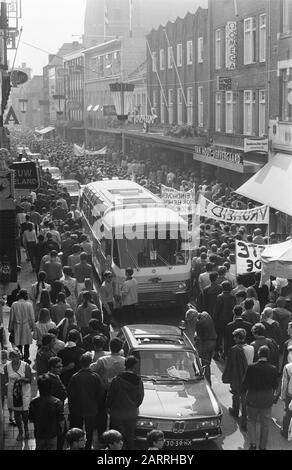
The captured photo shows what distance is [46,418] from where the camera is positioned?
936 cm

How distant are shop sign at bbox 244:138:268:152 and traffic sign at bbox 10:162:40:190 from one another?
1656 centimetres

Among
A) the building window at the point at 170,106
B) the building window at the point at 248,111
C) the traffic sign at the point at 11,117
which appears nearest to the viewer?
the building window at the point at 248,111

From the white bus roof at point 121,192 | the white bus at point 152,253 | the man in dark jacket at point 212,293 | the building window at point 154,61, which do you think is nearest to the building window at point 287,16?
the white bus roof at point 121,192

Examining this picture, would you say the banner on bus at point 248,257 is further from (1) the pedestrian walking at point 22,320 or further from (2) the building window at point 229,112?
(2) the building window at point 229,112

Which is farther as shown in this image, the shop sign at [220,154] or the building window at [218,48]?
the building window at [218,48]

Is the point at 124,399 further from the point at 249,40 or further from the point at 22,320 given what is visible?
the point at 249,40

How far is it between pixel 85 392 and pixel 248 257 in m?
6.75

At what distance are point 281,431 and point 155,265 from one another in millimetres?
7260

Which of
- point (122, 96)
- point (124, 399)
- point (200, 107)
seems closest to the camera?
point (124, 399)

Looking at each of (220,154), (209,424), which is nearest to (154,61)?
(220,154)

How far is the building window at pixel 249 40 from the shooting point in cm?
3378

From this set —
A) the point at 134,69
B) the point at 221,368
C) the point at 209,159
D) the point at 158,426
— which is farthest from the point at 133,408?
the point at 134,69

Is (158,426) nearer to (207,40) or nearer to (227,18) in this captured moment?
(227,18)

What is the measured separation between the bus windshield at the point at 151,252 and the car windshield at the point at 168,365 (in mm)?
→ 6495
